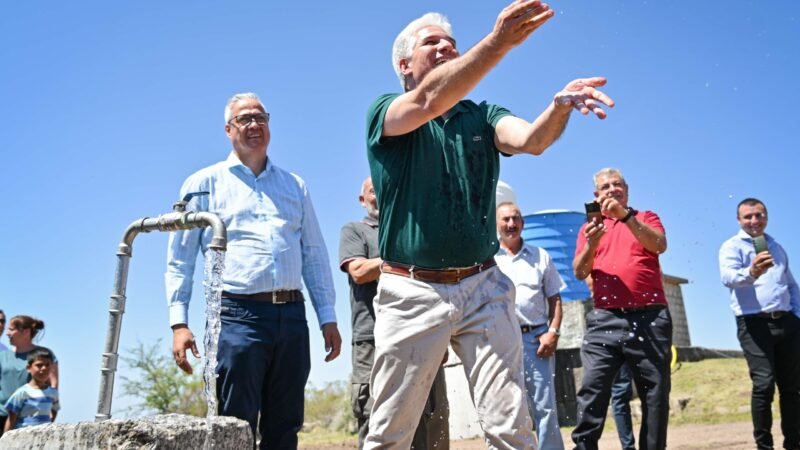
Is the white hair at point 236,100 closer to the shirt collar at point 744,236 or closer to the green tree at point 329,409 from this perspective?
the shirt collar at point 744,236

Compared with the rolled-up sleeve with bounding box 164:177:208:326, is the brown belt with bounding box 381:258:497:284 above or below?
below

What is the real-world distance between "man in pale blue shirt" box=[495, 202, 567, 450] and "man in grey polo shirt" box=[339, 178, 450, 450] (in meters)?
0.84

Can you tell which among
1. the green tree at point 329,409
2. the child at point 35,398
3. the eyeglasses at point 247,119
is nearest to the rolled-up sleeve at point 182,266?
the eyeglasses at point 247,119

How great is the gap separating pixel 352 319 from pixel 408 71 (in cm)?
265

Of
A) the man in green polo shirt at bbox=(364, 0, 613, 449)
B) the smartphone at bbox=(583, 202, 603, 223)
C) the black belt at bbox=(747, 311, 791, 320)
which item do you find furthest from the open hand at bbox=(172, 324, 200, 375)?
the black belt at bbox=(747, 311, 791, 320)

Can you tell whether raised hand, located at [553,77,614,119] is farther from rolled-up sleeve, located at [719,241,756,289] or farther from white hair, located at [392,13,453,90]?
rolled-up sleeve, located at [719,241,756,289]

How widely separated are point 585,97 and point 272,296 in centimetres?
224

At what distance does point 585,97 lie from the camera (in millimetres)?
3096

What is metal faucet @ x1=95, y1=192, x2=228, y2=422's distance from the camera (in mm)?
3627

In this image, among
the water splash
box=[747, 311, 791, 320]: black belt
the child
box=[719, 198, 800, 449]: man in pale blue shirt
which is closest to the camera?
the water splash

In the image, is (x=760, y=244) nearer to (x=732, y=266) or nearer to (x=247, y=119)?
(x=732, y=266)

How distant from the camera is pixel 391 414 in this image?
3.28 meters

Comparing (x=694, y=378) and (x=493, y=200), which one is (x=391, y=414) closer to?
(x=493, y=200)

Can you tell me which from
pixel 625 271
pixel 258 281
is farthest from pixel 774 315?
pixel 258 281
